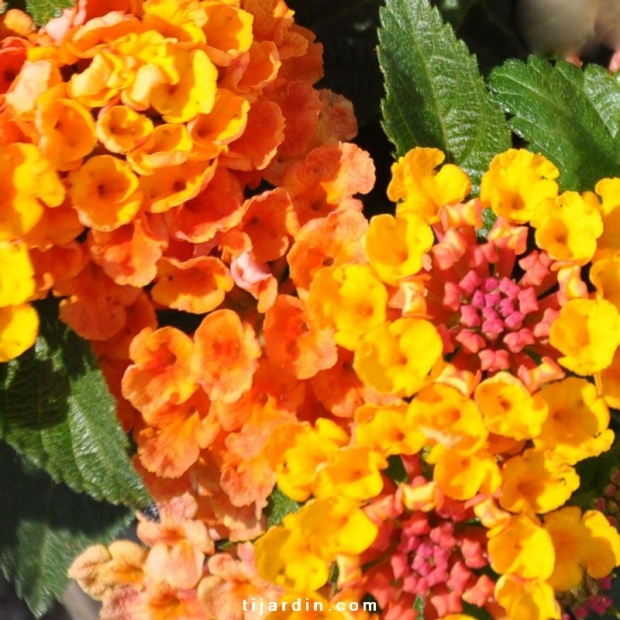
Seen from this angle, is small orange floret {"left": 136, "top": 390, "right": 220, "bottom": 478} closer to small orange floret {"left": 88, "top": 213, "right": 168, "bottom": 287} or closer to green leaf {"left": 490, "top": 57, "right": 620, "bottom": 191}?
small orange floret {"left": 88, "top": 213, "right": 168, "bottom": 287}

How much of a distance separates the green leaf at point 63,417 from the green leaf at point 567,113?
1.52 ft

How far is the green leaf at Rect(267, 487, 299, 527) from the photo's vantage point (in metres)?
0.74

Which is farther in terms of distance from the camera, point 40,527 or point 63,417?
point 40,527

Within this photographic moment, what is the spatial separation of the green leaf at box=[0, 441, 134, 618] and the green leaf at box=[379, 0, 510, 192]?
1.66ft

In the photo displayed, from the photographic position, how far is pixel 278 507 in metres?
0.74

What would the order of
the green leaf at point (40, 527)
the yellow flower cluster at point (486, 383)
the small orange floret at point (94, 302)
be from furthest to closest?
1. the green leaf at point (40, 527)
2. the small orange floret at point (94, 302)
3. the yellow flower cluster at point (486, 383)

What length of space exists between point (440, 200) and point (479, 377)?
16 cm

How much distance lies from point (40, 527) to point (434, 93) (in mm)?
632

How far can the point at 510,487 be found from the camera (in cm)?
57

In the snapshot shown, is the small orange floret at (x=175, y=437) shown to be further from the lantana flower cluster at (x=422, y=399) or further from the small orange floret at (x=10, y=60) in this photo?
the small orange floret at (x=10, y=60)

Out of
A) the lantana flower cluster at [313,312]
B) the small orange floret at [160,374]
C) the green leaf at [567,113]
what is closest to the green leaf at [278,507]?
the lantana flower cluster at [313,312]

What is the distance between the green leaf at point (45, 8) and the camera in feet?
2.38

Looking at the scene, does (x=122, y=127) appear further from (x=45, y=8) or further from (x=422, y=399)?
(x=422, y=399)

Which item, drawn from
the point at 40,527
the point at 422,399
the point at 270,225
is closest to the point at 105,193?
the point at 270,225
